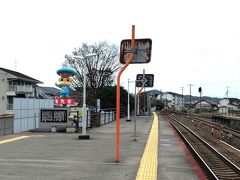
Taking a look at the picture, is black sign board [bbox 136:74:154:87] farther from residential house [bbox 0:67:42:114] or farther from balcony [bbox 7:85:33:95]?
balcony [bbox 7:85:33:95]

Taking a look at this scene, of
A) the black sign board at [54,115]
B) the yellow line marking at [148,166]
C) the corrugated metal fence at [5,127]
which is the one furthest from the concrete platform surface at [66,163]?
the black sign board at [54,115]

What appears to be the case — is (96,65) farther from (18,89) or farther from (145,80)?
(145,80)

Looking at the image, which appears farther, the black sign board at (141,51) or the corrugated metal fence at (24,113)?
the corrugated metal fence at (24,113)

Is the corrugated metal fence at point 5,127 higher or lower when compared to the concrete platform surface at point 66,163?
lower

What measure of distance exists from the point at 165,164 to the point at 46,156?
3611mm

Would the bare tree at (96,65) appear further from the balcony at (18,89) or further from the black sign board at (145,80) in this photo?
the black sign board at (145,80)

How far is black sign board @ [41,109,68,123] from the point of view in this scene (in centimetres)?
2487

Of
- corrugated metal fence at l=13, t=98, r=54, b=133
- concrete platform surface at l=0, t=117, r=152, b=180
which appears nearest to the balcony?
corrugated metal fence at l=13, t=98, r=54, b=133

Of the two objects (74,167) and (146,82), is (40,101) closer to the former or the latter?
(146,82)

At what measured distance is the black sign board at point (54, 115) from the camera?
24.9 meters

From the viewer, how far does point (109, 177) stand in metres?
8.56

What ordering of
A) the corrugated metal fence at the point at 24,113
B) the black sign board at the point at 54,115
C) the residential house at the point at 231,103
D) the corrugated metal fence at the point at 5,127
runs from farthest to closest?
1. the residential house at the point at 231,103
2. the corrugated metal fence at the point at 24,113
3. the black sign board at the point at 54,115
4. the corrugated metal fence at the point at 5,127

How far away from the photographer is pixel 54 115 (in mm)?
25188

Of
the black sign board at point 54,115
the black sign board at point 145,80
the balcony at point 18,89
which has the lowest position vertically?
the black sign board at point 54,115
